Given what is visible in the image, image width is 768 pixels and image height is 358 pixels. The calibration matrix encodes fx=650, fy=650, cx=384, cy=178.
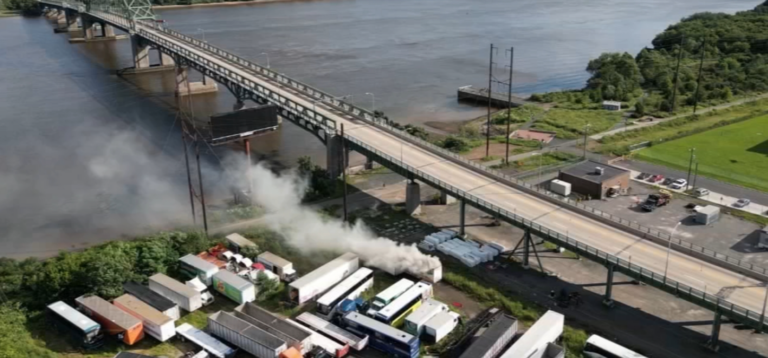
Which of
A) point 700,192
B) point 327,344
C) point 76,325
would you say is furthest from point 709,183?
point 76,325

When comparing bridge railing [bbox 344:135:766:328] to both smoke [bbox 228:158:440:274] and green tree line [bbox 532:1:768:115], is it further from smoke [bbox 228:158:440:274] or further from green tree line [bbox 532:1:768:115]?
green tree line [bbox 532:1:768:115]

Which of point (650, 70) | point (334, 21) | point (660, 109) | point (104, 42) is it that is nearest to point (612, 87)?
point (660, 109)

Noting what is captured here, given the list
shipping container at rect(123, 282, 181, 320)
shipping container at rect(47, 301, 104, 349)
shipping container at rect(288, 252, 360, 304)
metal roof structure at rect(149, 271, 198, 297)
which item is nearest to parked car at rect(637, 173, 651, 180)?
shipping container at rect(288, 252, 360, 304)

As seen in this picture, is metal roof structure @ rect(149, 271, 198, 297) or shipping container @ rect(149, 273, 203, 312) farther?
metal roof structure @ rect(149, 271, 198, 297)

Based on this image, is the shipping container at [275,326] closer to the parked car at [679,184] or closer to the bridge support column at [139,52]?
the parked car at [679,184]

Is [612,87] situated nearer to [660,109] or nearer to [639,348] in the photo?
[660,109]

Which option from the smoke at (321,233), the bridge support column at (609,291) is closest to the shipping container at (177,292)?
the smoke at (321,233)
